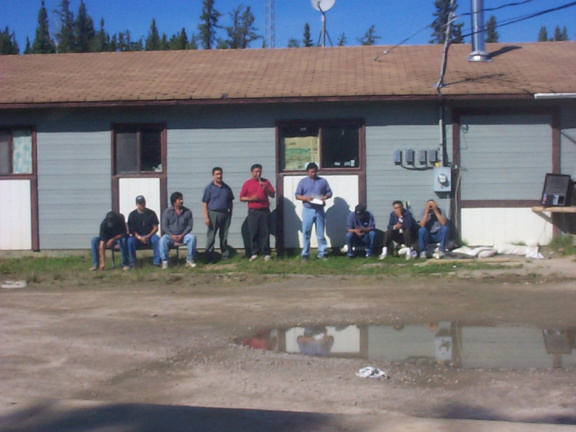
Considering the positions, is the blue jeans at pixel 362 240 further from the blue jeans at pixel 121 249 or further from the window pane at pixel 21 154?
the window pane at pixel 21 154

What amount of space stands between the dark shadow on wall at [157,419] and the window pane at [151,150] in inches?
352

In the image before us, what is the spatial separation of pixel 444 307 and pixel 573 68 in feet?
26.3

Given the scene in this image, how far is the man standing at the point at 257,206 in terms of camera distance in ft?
41.6

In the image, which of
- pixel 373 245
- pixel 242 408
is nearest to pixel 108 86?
pixel 373 245

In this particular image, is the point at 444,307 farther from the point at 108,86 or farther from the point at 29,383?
the point at 108,86

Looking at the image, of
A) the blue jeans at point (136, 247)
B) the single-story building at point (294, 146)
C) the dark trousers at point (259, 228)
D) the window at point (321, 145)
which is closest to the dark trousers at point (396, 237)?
the single-story building at point (294, 146)

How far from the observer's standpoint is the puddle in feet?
21.0

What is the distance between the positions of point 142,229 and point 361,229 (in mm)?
3921

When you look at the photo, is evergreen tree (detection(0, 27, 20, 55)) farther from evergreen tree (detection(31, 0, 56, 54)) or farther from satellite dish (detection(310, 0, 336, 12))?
satellite dish (detection(310, 0, 336, 12))

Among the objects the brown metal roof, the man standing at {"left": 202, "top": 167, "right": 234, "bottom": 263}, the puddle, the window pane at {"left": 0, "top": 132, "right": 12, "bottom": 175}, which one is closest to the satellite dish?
the brown metal roof

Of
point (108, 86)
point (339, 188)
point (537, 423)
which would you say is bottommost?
point (537, 423)

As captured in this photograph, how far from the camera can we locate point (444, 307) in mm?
8594

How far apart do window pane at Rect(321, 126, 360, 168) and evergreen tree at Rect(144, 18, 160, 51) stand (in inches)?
1322

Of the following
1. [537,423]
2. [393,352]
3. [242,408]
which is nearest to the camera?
[537,423]
